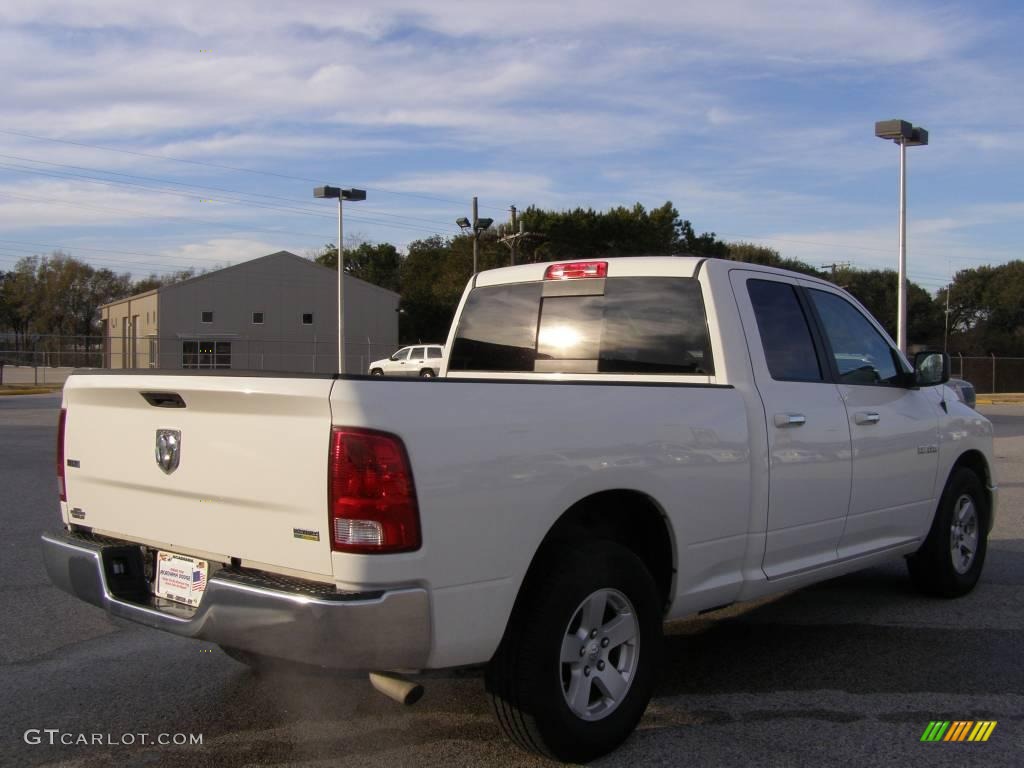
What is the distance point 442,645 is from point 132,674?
2362 millimetres

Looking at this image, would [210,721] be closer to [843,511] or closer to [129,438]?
[129,438]

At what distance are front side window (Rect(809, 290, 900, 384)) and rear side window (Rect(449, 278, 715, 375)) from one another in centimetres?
98

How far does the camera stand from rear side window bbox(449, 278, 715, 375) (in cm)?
477

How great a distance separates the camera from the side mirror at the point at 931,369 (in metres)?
5.68

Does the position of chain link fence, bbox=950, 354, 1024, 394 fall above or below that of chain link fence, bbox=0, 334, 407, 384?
below

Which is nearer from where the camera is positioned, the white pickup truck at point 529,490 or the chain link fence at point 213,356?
the white pickup truck at point 529,490

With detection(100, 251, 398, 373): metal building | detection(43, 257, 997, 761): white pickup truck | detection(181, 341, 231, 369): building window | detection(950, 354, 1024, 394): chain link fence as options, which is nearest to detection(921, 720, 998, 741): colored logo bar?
detection(43, 257, 997, 761): white pickup truck

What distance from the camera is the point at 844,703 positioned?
438cm

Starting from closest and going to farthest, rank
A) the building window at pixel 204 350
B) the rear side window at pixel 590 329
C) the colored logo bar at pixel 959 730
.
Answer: the colored logo bar at pixel 959 730 → the rear side window at pixel 590 329 → the building window at pixel 204 350

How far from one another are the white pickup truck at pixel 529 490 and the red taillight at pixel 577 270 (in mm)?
14

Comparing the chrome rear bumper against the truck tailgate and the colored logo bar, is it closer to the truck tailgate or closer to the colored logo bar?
the truck tailgate

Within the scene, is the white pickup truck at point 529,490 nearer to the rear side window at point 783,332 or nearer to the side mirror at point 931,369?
the rear side window at point 783,332

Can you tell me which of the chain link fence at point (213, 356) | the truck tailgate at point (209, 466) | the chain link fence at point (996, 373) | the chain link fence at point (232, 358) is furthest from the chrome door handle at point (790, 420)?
the chain link fence at point (996, 373)

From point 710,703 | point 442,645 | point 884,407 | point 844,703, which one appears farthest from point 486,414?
point 884,407
